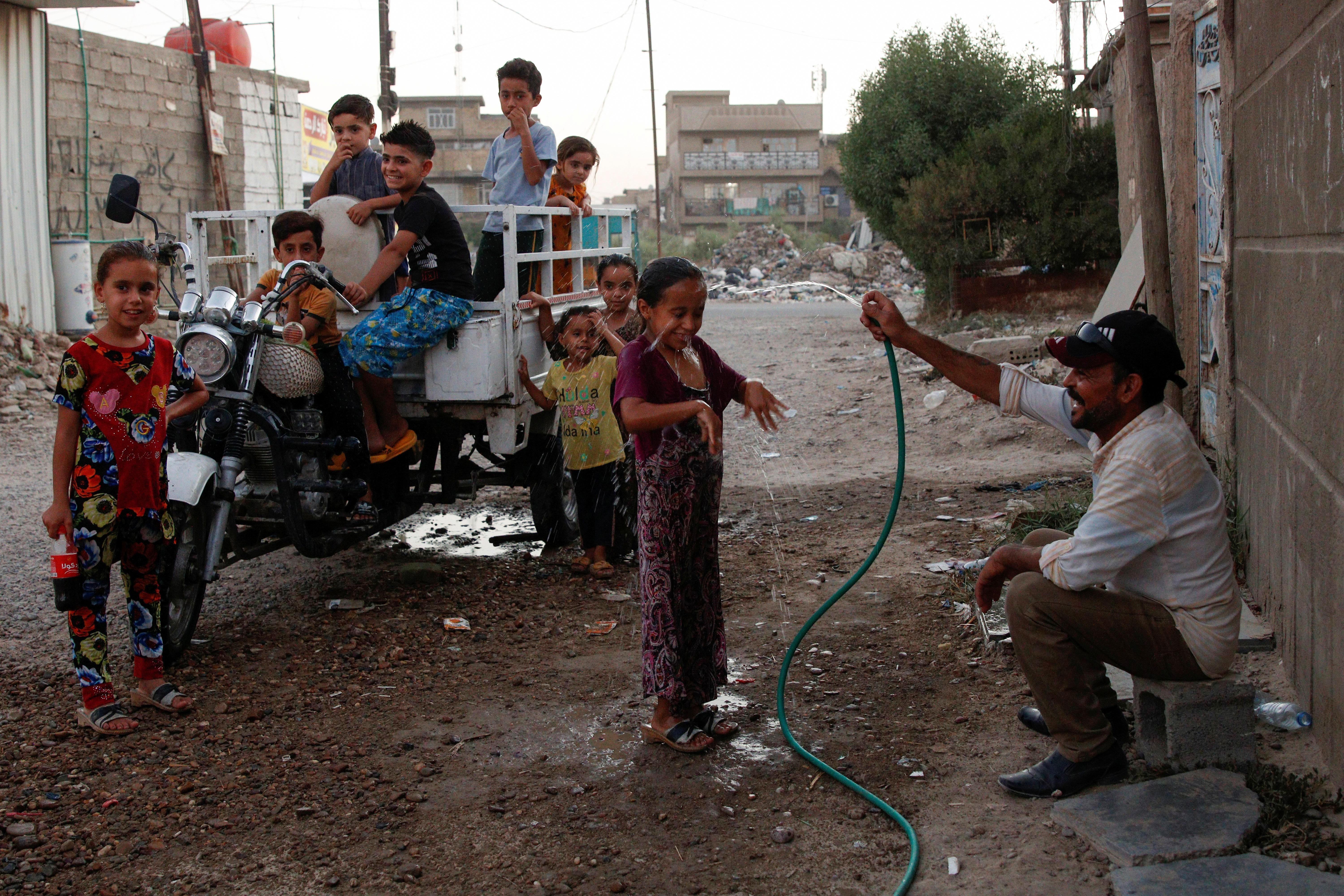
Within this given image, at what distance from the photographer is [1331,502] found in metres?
3.09

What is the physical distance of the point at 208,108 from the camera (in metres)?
17.2

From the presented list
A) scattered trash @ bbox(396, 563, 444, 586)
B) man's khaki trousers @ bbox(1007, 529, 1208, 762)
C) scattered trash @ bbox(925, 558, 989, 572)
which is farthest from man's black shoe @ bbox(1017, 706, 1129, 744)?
scattered trash @ bbox(396, 563, 444, 586)

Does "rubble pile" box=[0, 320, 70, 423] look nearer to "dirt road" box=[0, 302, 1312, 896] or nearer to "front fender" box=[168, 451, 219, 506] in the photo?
"dirt road" box=[0, 302, 1312, 896]

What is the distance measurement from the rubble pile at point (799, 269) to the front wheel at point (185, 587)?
25.3 metres

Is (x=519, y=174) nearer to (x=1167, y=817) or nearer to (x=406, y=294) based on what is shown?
(x=406, y=294)

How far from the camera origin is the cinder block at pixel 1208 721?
307cm

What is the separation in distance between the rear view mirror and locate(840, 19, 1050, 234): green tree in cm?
1966

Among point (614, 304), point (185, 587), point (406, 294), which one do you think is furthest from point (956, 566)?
point (185, 587)

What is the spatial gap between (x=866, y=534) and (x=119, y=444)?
412cm

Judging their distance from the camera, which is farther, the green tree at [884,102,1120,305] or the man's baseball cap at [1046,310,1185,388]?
the green tree at [884,102,1120,305]

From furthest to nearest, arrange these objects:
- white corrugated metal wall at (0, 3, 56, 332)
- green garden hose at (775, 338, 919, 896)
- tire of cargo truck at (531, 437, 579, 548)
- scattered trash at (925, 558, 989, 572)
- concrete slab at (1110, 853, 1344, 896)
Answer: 1. white corrugated metal wall at (0, 3, 56, 332)
2. tire of cargo truck at (531, 437, 579, 548)
3. scattered trash at (925, 558, 989, 572)
4. green garden hose at (775, 338, 919, 896)
5. concrete slab at (1110, 853, 1344, 896)

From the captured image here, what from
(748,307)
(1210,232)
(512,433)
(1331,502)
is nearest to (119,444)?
(512,433)

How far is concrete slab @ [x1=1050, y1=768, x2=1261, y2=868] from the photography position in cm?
274

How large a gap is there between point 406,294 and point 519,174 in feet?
5.81
